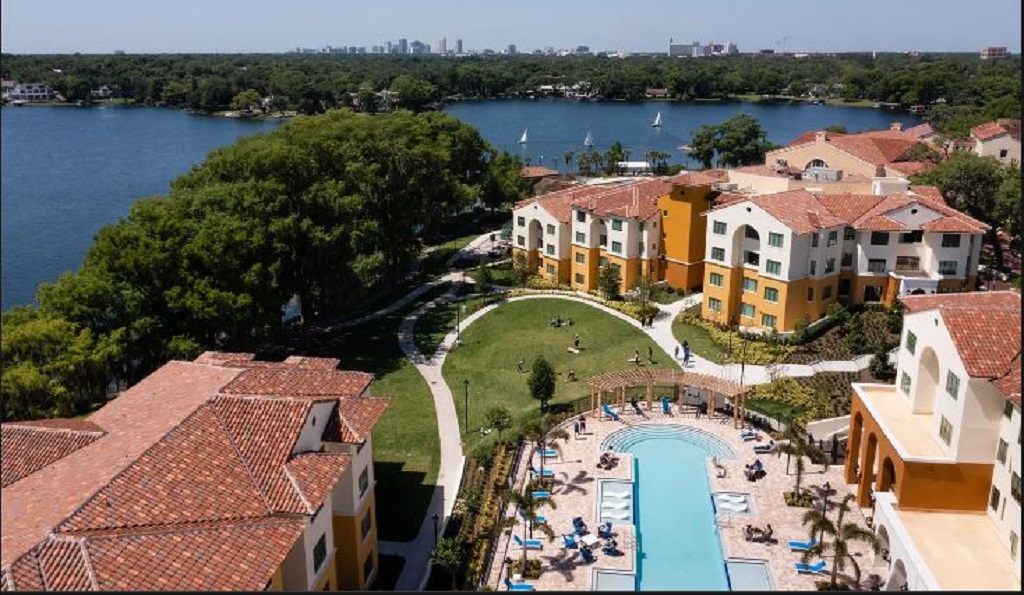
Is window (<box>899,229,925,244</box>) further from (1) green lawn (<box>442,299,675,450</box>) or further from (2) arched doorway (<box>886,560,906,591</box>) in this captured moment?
(2) arched doorway (<box>886,560,906,591</box>)

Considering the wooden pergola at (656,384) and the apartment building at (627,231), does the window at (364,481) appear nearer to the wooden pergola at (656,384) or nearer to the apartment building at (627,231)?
the wooden pergola at (656,384)

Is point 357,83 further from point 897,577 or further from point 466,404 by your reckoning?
point 897,577

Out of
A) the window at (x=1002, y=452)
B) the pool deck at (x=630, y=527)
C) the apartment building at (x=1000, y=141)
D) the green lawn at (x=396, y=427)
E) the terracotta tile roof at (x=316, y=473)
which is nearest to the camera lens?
the terracotta tile roof at (x=316, y=473)

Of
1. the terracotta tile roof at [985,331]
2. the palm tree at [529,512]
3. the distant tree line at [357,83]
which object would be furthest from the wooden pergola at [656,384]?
the distant tree line at [357,83]

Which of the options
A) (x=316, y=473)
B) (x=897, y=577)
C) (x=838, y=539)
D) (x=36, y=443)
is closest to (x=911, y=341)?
(x=838, y=539)

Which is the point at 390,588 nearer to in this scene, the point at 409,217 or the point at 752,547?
the point at 752,547

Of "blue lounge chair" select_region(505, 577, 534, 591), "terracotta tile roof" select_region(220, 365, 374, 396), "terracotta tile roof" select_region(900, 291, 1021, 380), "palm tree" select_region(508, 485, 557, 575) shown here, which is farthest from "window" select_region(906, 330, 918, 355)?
"terracotta tile roof" select_region(220, 365, 374, 396)
